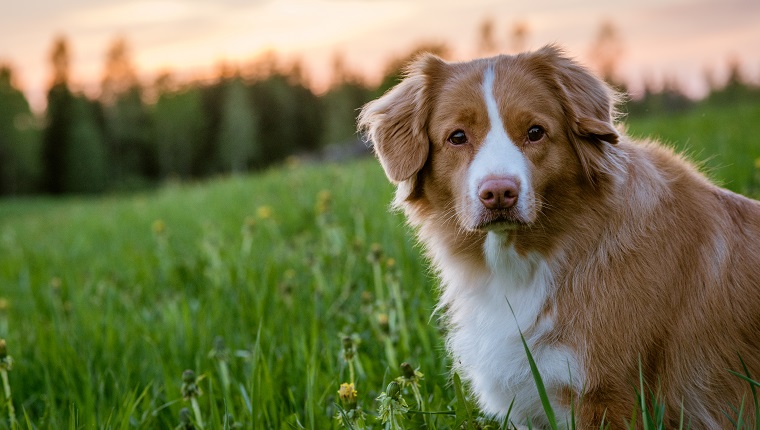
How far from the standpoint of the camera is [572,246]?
249 cm

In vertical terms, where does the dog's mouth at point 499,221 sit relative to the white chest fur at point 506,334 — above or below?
above

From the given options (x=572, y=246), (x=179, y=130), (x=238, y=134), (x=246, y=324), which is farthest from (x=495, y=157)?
(x=179, y=130)

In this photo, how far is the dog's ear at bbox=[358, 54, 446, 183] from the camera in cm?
276

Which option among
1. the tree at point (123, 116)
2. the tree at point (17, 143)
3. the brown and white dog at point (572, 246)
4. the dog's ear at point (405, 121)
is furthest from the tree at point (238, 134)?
the brown and white dog at point (572, 246)

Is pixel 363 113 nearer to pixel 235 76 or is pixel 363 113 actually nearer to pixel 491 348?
pixel 491 348

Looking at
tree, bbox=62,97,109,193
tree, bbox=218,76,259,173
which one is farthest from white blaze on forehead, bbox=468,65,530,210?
tree, bbox=62,97,109,193

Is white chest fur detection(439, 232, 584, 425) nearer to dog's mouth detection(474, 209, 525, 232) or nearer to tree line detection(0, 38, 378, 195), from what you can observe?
dog's mouth detection(474, 209, 525, 232)

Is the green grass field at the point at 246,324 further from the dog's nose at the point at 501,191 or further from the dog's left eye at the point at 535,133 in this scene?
the dog's left eye at the point at 535,133

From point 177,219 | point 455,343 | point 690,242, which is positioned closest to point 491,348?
point 455,343

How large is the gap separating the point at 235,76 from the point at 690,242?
58.0 metres

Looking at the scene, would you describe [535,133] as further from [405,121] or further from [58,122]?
[58,122]

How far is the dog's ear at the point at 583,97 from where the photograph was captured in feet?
8.25

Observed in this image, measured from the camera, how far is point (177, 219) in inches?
382

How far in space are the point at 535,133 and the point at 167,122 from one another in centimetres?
5559
